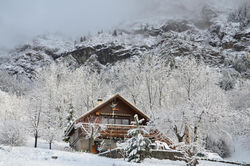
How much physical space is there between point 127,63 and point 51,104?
541 inches

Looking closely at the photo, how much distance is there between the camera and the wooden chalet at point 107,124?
1182 inches

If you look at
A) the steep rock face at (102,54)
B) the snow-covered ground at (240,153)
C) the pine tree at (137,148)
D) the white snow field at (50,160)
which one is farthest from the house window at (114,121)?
the steep rock face at (102,54)

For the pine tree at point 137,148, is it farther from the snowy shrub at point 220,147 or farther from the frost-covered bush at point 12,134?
the snowy shrub at point 220,147

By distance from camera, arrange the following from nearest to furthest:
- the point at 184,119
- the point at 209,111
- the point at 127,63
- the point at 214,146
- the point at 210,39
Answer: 1. the point at 209,111
2. the point at 184,119
3. the point at 214,146
4. the point at 127,63
5. the point at 210,39

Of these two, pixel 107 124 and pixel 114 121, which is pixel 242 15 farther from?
pixel 107 124

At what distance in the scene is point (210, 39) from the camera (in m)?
182

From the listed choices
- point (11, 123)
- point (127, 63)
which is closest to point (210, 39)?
point (127, 63)

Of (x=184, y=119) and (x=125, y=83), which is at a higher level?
(x=125, y=83)

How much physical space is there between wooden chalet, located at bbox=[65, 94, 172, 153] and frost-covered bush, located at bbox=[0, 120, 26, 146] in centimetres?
591

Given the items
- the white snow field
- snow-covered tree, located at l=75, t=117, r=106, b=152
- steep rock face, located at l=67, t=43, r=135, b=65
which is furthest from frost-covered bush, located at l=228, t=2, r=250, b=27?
the white snow field

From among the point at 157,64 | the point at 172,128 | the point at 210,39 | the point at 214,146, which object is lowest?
the point at 214,146

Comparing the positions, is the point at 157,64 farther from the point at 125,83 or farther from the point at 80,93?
the point at 80,93

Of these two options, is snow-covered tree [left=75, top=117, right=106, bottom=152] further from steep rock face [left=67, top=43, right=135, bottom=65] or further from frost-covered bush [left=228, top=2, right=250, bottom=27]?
frost-covered bush [left=228, top=2, right=250, bottom=27]

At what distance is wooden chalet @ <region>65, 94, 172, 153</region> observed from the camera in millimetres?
30031
